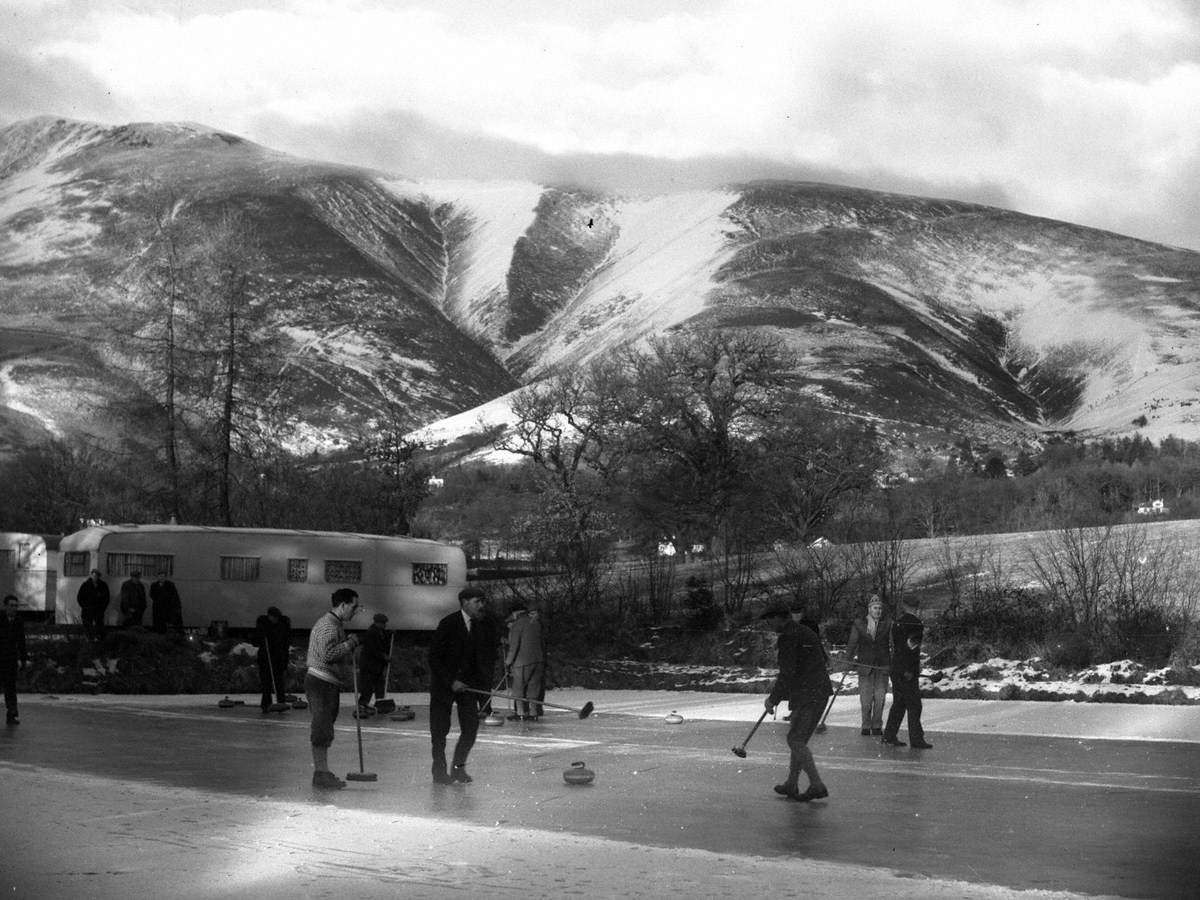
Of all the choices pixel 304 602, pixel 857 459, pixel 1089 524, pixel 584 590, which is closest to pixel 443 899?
pixel 304 602

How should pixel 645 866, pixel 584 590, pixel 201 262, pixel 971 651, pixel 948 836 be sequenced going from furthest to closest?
pixel 201 262 < pixel 584 590 < pixel 971 651 < pixel 948 836 < pixel 645 866

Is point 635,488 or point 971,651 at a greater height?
point 635,488

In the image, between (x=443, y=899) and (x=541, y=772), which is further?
(x=541, y=772)

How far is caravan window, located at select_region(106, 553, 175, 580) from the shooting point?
4356 centimetres

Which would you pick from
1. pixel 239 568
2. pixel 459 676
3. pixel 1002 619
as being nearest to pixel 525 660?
pixel 459 676

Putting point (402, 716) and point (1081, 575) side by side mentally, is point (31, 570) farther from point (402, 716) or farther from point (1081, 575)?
point (1081, 575)

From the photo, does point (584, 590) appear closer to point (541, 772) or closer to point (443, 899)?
point (541, 772)

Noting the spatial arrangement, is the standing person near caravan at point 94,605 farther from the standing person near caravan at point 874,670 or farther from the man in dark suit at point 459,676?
the man in dark suit at point 459,676

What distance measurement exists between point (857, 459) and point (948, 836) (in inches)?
2668

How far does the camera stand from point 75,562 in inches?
1781

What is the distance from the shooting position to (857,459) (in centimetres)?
7950

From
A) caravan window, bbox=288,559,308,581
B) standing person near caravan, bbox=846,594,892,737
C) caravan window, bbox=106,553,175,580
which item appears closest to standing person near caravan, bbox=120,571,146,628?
caravan window, bbox=106,553,175,580

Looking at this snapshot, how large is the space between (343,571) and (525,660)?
Answer: 20545 mm

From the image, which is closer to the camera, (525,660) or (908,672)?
(908,672)
